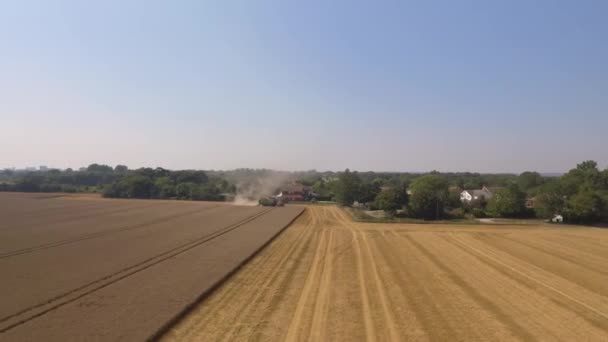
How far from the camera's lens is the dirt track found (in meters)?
12.8

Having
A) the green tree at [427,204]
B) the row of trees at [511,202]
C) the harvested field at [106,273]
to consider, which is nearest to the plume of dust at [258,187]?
the row of trees at [511,202]

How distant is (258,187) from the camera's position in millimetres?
107438

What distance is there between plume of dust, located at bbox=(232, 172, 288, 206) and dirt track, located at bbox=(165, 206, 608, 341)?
65522 millimetres

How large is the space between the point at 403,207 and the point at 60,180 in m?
138

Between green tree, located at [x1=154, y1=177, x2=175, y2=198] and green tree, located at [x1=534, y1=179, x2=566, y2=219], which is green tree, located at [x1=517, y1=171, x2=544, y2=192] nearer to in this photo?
green tree, located at [x1=534, y1=179, x2=566, y2=219]

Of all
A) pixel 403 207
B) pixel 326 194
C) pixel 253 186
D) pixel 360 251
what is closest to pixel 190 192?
pixel 253 186

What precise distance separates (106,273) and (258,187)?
88.2 meters

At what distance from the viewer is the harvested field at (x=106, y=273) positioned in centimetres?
1245

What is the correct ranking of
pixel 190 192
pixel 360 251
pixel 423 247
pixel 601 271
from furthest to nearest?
pixel 190 192 → pixel 423 247 → pixel 360 251 → pixel 601 271

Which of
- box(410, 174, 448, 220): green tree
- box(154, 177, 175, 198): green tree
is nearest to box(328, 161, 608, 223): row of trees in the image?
box(410, 174, 448, 220): green tree

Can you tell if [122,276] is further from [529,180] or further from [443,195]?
[529,180]

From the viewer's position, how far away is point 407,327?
13.1 metres

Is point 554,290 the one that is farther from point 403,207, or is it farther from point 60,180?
point 60,180

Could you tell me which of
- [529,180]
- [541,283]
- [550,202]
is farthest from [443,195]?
[529,180]
